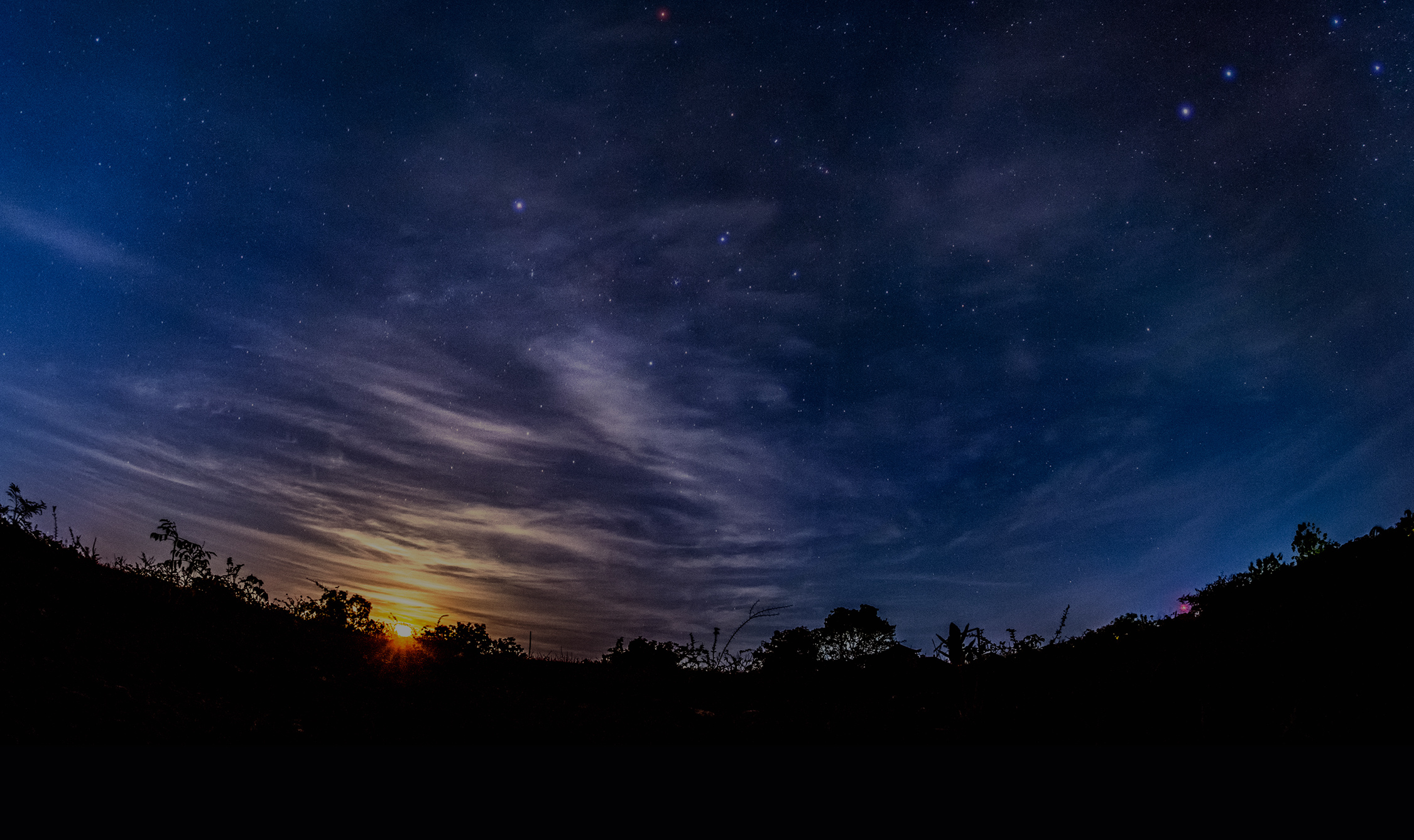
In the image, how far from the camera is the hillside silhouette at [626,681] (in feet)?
15.7

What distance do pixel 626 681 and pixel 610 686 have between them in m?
0.53

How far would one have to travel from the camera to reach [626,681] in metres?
8.70

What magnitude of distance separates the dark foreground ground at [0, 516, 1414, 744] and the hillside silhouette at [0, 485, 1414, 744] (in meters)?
0.03

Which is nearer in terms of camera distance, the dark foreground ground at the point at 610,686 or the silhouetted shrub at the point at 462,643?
the dark foreground ground at the point at 610,686

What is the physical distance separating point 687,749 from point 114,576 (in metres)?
9.15

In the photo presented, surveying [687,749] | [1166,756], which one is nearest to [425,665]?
[687,749]

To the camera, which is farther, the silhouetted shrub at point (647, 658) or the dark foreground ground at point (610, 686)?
the silhouetted shrub at point (647, 658)

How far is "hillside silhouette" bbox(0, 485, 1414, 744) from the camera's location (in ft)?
15.7

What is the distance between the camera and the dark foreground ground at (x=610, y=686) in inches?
186

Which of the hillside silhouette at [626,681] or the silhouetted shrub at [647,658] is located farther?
the silhouetted shrub at [647,658]

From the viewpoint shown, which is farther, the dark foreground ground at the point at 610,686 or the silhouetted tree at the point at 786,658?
the silhouetted tree at the point at 786,658

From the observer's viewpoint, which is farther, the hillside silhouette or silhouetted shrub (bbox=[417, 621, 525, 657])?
silhouetted shrub (bbox=[417, 621, 525, 657])

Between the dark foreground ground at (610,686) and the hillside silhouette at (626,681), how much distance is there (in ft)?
0.09

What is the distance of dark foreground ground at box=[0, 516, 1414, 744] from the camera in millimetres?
4723
